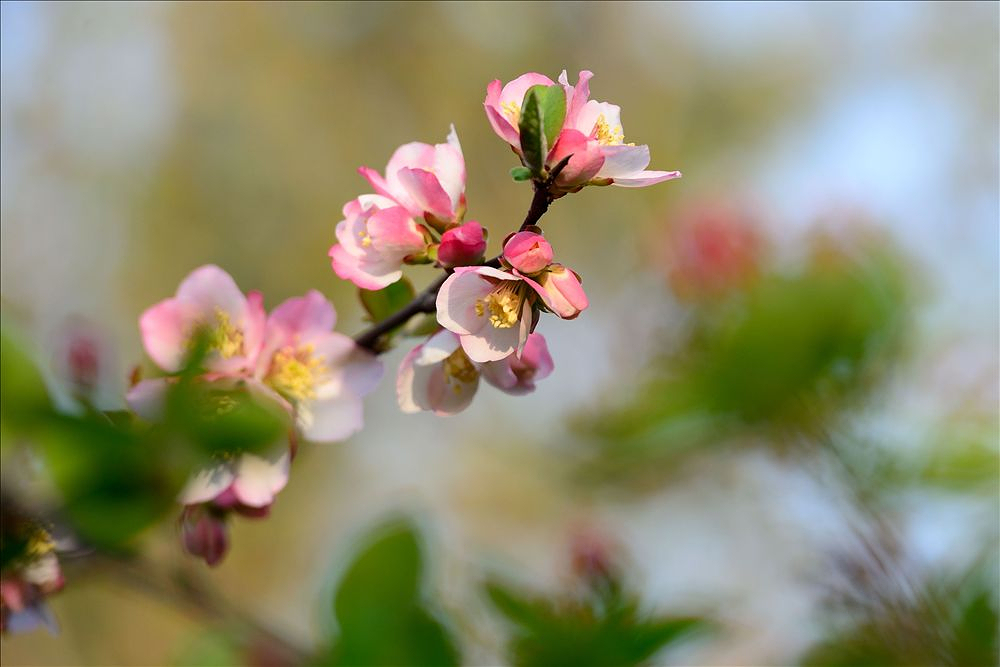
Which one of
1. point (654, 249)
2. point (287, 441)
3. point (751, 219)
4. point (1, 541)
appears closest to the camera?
point (1, 541)

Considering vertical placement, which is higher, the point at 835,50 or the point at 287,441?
the point at 835,50

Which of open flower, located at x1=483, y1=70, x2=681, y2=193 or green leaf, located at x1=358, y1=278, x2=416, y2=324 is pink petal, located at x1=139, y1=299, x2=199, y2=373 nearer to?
green leaf, located at x1=358, y1=278, x2=416, y2=324

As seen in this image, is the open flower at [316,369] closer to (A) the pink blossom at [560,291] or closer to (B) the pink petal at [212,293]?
(B) the pink petal at [212,293]

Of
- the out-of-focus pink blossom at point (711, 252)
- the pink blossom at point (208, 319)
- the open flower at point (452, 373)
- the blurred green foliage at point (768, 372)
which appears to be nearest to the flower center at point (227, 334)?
the pink blossom at point (208, 319)

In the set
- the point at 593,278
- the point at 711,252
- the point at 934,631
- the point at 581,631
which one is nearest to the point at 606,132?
the point at 581,631

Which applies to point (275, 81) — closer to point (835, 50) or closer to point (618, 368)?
point (835, 50)

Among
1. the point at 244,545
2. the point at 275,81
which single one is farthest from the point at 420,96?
the point at 244,545

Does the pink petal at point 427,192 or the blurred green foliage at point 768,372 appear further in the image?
the blurred green foliage at point 768,372
